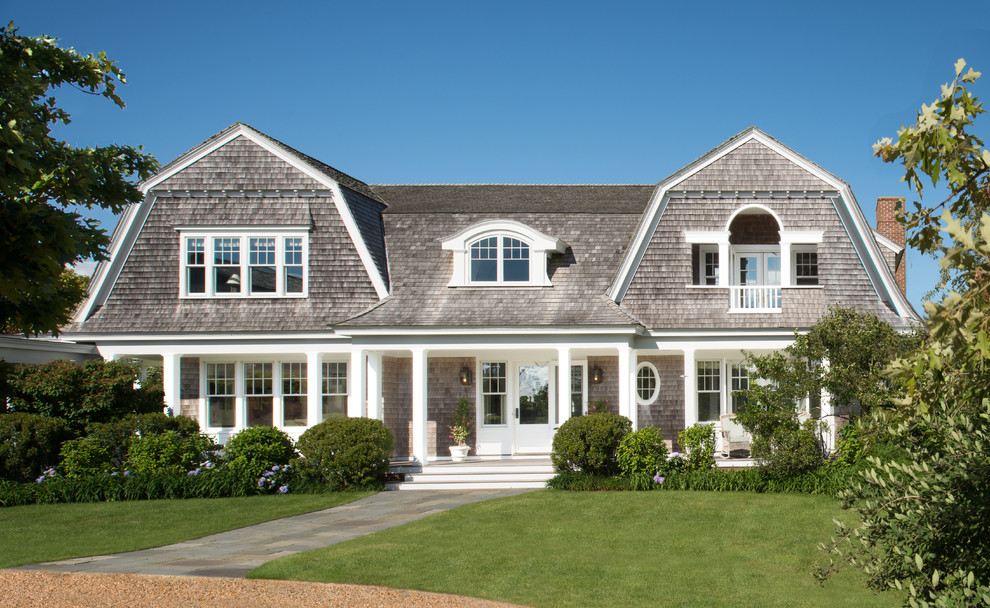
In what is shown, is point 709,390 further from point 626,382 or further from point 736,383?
point 626,382

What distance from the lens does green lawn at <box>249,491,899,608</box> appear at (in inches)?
377

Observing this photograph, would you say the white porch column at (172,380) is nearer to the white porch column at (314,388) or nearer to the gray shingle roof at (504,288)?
the white porch column at (314,388)

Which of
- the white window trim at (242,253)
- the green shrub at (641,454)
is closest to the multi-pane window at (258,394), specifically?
the white window trim at (242,253)

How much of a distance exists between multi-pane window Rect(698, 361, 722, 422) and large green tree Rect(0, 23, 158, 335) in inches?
583

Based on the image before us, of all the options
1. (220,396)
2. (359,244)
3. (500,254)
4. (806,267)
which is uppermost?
(359,244)

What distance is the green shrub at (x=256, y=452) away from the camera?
17.7 m

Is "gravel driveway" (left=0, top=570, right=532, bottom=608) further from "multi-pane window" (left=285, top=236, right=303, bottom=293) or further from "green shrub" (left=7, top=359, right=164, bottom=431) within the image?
"multi-pane window" (left=285, top=236, right=303, bottom=293)

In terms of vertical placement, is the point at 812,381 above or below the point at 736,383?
above

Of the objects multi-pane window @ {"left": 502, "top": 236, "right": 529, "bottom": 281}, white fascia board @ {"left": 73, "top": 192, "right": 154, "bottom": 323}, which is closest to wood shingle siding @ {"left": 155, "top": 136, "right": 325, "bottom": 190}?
white fascia board @ {"left": 73, "top": 192, "right": 154, "bottom": 323}

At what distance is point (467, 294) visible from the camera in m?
20.5

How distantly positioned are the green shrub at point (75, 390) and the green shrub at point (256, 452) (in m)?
2.39

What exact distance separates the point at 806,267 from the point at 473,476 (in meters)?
9.11

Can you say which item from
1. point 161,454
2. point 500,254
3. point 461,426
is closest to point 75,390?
point 161,454

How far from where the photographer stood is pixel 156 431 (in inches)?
711
